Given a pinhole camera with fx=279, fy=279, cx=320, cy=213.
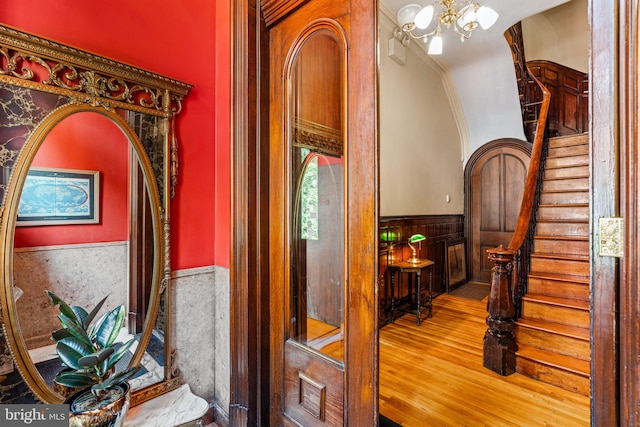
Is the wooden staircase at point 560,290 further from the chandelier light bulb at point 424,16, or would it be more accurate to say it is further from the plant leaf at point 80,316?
the plant leaf at point 80,316

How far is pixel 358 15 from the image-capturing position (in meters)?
1.10

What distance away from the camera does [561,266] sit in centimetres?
289

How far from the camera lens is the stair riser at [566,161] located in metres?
3.74

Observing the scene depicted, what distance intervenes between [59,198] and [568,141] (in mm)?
5633

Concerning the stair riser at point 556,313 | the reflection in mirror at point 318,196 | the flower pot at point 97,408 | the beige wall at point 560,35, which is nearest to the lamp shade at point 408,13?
the reflection in mirror at point 318,196

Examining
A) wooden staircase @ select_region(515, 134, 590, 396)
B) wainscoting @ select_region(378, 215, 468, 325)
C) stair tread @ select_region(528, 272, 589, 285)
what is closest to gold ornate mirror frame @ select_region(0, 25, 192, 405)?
wainscoting @ select_region(378, 215, 468, 325)

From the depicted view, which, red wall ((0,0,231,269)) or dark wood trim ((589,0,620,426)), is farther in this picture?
red wall ((0,0,231,269))

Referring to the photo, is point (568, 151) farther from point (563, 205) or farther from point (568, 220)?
point (568, 220)

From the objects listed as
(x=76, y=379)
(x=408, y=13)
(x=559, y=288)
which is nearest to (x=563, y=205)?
(x=559, y=288)

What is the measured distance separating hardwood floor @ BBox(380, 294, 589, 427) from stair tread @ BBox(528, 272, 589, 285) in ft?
2.88

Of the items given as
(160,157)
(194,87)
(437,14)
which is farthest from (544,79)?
(160,157)

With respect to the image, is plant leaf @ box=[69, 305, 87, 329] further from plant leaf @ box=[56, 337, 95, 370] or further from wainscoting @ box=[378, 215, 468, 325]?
wainscoting @ box=[378, 215, 468, 325]

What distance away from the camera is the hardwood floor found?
1899 mm

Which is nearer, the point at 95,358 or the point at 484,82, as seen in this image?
the point at 95,358
